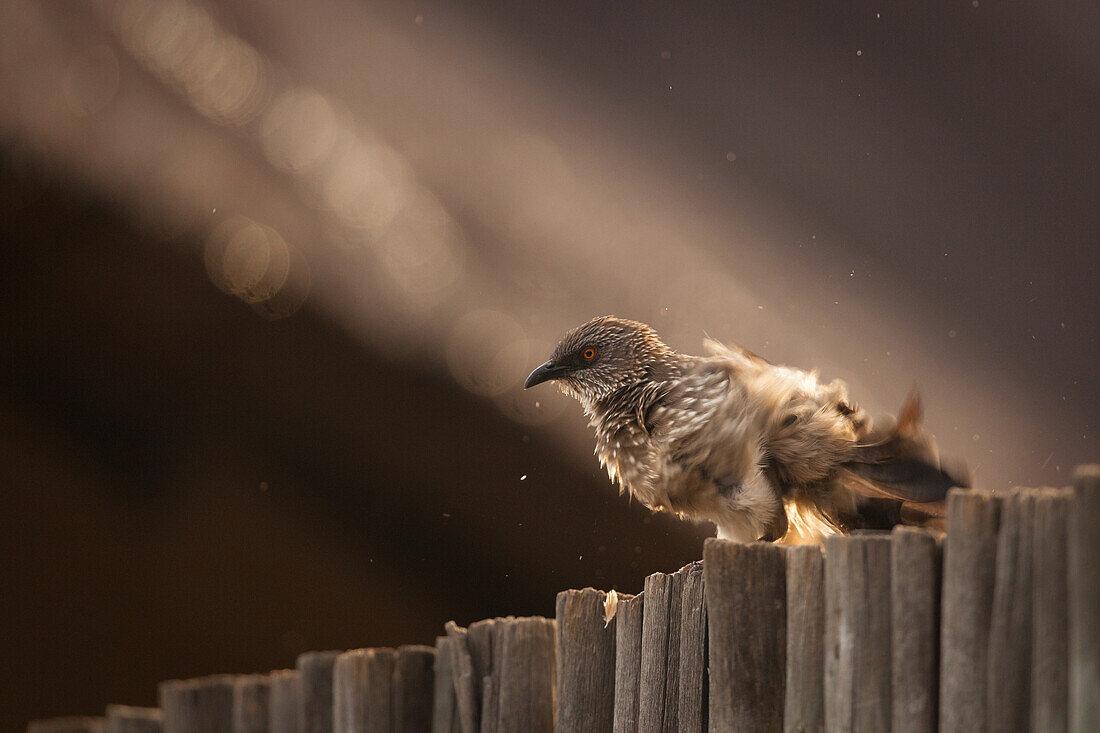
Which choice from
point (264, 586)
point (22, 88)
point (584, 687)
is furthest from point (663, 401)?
point (22, 88)

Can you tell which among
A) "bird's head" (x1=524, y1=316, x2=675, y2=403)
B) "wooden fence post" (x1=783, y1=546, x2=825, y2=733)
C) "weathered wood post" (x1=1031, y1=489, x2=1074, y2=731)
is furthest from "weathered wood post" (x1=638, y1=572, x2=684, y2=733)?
"bird's head" (x1=524, y1=316, x2=675, y2=403)

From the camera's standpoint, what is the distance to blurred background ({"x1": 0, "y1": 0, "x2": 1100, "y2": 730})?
4055mm

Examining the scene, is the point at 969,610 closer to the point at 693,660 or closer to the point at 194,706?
the point at 693,660

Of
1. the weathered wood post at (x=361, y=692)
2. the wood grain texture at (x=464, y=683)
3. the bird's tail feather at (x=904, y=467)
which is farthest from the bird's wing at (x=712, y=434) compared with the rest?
the weathered wood post at (x=361, y=692)

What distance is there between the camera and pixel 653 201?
434cm

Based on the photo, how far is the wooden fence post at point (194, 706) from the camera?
74.8 inches

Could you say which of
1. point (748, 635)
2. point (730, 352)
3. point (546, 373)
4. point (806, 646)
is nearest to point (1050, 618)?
point (806, 646)

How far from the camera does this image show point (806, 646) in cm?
179

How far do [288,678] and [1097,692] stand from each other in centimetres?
136

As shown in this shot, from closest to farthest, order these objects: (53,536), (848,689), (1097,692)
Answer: (1097,692) → (848,689) → (53,536)

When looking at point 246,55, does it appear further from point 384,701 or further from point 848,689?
point 848,689

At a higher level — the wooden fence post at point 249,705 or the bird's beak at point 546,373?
the bird's beak at point 546,373

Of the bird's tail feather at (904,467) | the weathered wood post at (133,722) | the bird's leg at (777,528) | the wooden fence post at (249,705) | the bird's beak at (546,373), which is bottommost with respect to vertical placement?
the weathered wood post at (133,722)

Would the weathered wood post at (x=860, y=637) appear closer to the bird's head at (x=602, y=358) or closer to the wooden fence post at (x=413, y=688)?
the wooden fence post at (x=413, y=688)
